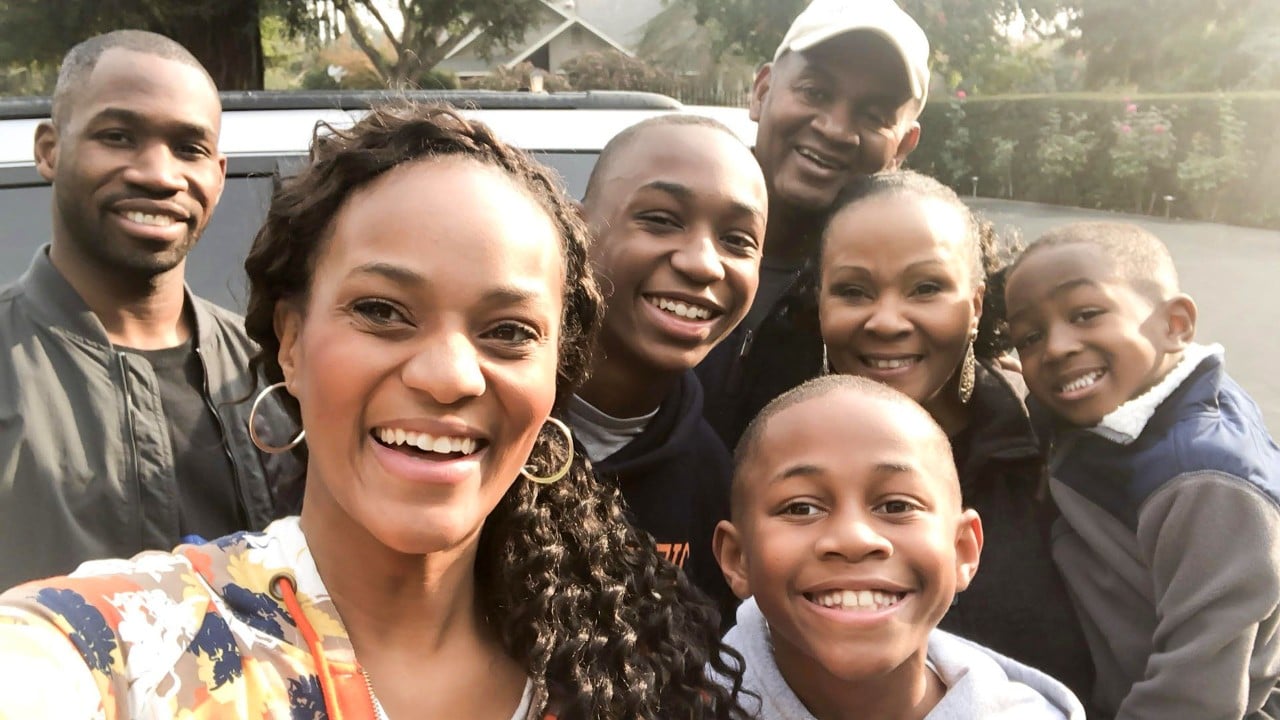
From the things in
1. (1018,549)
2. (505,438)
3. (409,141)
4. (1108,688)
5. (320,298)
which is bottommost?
(1108,688)

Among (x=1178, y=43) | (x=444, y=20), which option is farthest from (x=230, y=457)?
(x=1178, y=43)

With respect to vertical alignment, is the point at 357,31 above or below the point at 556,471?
below

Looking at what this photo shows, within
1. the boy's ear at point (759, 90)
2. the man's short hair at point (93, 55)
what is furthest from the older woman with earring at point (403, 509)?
the boy's ear at point (759, 90)

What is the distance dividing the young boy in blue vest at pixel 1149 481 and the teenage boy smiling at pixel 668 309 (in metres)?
0.70

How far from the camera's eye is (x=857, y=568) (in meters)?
1.92

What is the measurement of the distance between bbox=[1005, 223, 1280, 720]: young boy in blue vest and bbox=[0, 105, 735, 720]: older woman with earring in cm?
92

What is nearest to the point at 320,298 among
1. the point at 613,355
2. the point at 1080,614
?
the point at 613,355

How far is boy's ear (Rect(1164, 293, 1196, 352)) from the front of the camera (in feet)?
7.90

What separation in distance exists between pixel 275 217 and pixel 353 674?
0.72 meters

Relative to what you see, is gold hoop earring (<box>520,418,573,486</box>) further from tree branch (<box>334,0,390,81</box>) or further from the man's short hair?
tree branch (<box>334,0,390,81</box>)

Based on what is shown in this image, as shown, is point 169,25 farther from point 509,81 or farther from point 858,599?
point 858,599

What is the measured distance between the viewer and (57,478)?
2312 millimetres

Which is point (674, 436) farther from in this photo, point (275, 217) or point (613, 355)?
point (275, 217)

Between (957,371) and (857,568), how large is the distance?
31.2 inches
